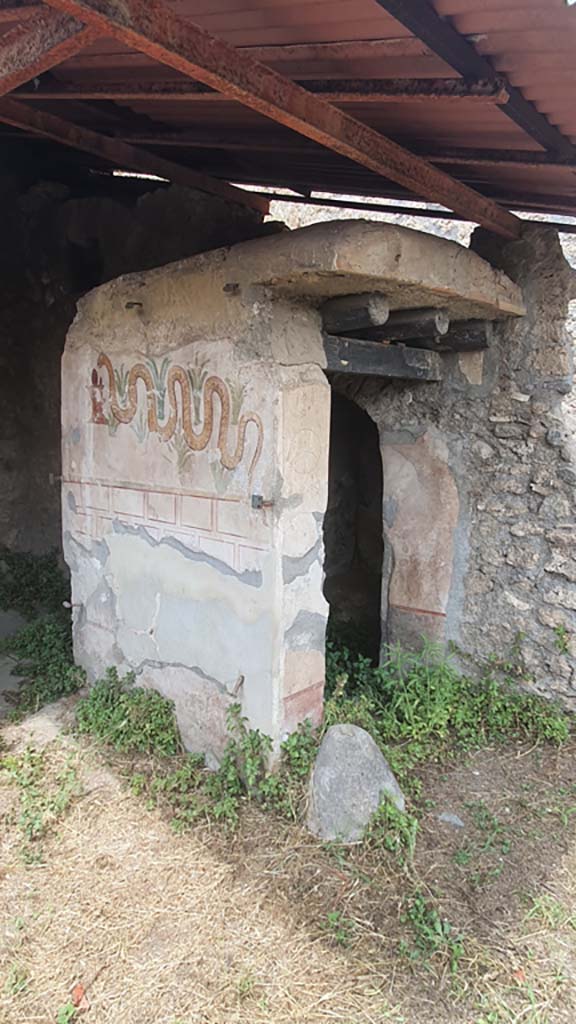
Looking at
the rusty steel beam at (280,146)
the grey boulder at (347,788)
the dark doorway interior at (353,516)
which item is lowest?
the grey boulder at (347,788)

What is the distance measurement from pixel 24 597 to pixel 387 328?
397cm

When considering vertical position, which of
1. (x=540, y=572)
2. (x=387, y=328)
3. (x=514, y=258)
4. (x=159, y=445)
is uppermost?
(x=514, y=258)

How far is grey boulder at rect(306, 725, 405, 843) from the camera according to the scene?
2.45m

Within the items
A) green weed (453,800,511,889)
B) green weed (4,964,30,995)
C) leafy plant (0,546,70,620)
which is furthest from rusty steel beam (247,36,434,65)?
leafy plant (0,546,70,620)

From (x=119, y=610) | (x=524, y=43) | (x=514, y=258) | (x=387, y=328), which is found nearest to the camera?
(x=524, y=43)

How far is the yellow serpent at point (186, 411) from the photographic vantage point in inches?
105

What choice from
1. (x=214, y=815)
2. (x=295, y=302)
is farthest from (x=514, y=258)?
(x=214, y=815)

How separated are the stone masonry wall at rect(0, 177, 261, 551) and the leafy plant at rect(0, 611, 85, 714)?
5.14 feet

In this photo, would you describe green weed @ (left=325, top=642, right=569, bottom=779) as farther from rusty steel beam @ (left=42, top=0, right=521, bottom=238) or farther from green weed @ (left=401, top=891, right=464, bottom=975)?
rusty steel beam @ (left=42, top=0, right=521, bottom=238)

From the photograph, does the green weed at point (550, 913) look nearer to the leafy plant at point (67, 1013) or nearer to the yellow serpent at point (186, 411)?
the leafy plant at point (67, 1013)

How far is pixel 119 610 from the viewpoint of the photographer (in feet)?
11.1

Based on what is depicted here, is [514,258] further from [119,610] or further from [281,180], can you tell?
Result: [119,610]

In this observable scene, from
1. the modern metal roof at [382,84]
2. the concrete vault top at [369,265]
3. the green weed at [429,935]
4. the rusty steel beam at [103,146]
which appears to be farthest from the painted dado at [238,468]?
the green weed at [429,935]

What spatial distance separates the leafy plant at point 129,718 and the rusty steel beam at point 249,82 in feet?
8.19
